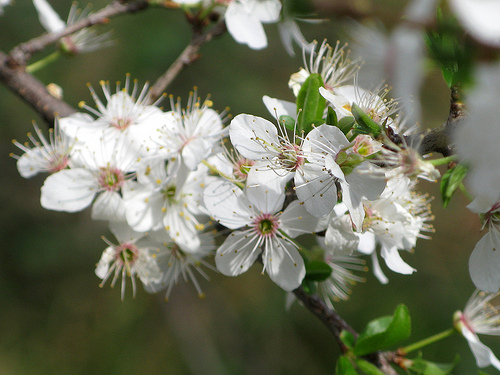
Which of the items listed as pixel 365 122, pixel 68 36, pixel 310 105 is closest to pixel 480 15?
pixel 365 122

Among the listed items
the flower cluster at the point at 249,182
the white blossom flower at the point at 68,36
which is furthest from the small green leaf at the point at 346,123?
the white blossom flower at the point at 68,36

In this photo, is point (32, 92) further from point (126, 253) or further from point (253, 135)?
point (253, 135)

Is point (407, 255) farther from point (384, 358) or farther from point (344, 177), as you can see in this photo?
point (344, 177)

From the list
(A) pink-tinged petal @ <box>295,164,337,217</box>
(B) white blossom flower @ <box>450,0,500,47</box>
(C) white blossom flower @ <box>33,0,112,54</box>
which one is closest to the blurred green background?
(C) white blossom flower @ <box>33,0,112,54</box>

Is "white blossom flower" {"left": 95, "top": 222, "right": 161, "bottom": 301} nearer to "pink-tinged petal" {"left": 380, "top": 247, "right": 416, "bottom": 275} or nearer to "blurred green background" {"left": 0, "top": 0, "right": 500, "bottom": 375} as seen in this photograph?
"pink-tinged petal" {"left": 380, "top": 247, "right": 416, "bottom": 275}

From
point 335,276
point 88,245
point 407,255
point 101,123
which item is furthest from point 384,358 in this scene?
point 88,245

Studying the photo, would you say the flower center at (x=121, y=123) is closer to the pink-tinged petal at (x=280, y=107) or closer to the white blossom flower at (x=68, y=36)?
the pink-tinged petal at (x=280, y=107)
